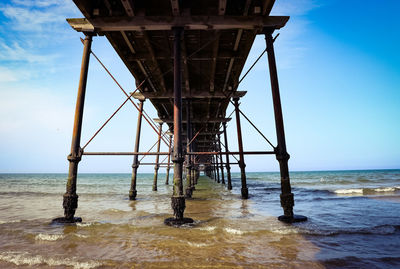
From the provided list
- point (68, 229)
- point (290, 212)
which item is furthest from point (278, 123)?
point (68, 229)

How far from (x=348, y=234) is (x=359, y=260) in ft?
4.82

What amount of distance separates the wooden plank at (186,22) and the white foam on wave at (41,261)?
4584 millimetres

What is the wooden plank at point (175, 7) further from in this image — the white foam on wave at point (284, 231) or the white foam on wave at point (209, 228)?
the white foam on wave at point (284, 231)

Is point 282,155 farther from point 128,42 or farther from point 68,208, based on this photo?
point 128,42

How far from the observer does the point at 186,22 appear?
15.4 feet

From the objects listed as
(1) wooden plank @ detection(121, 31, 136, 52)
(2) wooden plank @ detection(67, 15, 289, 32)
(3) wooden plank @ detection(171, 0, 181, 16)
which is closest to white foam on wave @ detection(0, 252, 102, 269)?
(2) wooden plank @ detection(67, 15, 289, 32)

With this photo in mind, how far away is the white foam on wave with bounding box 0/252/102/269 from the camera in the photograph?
2459 millimetres

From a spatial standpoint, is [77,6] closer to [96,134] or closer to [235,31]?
[96,134]

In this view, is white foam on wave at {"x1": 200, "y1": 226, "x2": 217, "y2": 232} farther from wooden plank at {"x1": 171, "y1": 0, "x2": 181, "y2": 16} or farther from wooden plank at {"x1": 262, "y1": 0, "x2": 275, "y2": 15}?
wooden plank at {"x1": 262, "y1": 0, "x2": 275, "y2": 15}

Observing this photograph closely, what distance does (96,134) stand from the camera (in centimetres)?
517

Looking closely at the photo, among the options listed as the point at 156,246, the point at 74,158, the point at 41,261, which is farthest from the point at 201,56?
the point at 41,261

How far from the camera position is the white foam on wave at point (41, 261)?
2.46 m

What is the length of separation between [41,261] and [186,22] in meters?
4.94

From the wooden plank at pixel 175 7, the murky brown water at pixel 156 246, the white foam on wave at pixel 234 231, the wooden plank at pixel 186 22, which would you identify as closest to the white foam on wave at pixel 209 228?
the murky brown water at pixel 156 246
